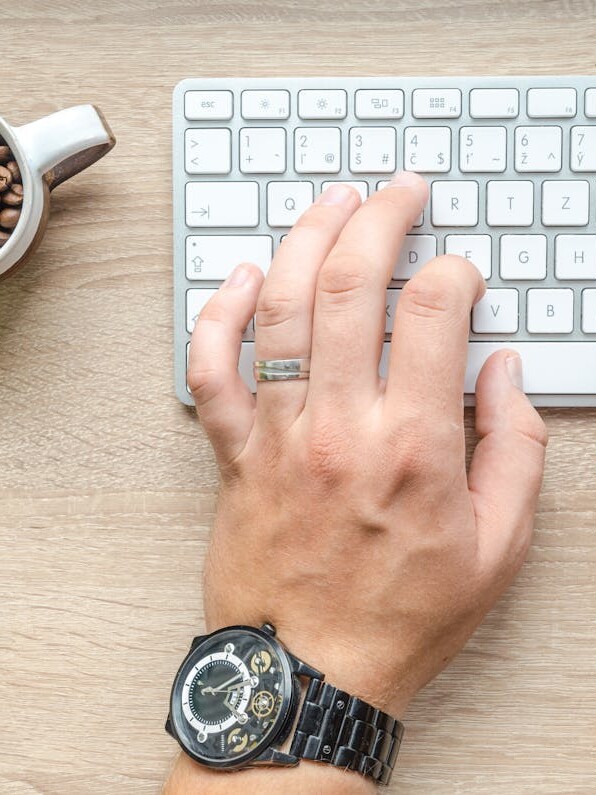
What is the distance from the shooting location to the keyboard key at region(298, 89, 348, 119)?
56 centimetres

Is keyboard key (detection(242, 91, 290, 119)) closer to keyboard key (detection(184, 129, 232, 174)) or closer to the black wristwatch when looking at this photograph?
keyboard key (detection(184, 129, 232, 174))

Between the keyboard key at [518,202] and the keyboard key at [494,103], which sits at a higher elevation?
the keyboard key at [494,103]

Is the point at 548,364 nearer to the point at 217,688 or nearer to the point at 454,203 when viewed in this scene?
the point at 454,203

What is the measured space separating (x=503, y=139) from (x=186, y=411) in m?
0.30

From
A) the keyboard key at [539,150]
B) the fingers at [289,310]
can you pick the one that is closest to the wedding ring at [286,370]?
the fingers at [289,310]

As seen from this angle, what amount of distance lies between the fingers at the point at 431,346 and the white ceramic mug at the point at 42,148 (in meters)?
0.25

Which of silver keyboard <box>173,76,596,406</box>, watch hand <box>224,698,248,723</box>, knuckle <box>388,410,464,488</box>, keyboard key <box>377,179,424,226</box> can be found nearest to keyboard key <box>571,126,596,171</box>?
silver keyboard <box>173,76,596,406</box>

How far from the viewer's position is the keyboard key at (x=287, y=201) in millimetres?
562

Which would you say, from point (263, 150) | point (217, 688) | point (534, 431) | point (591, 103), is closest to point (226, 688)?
point (217, 688)

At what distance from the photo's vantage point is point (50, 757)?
599 mm

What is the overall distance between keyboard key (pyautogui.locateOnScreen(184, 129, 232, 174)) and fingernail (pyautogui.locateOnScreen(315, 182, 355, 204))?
0.07 metres

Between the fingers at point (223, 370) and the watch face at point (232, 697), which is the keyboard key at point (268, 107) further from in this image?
the watch face at point (232, 697)

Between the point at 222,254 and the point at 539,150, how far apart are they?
236 mm

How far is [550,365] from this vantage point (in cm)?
56
